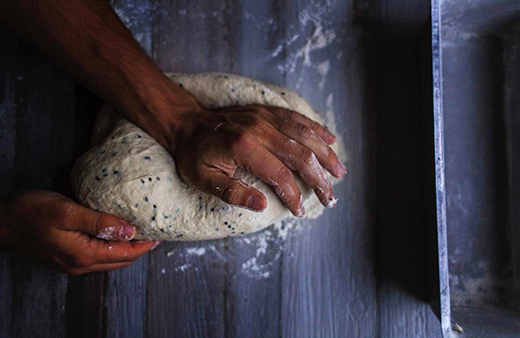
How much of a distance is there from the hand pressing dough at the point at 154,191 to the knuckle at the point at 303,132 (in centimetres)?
12

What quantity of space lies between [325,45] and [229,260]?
706 mm

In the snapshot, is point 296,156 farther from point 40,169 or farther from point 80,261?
point 40,169

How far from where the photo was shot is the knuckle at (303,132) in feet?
Result: 2.65

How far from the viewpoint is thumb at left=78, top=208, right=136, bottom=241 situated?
775mm

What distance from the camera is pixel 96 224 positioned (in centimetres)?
77

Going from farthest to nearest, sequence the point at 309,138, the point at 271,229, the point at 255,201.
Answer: the point at 271,229 → the point at 309,138 → the point at 255,201

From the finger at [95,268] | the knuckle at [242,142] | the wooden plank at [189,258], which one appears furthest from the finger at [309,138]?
the finger at [95,268]

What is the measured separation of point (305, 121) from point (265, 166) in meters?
0.19

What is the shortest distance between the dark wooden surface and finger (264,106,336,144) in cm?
18

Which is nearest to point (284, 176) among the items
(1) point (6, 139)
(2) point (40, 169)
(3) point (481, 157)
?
(3) point (481, 157)

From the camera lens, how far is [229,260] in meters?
1.03

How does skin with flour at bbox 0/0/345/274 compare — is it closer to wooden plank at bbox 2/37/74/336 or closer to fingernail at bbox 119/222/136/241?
fingernail at bbox 119/222/136/241

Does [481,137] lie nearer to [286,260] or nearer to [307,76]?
[307,76]

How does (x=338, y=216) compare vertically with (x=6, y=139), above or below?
below
